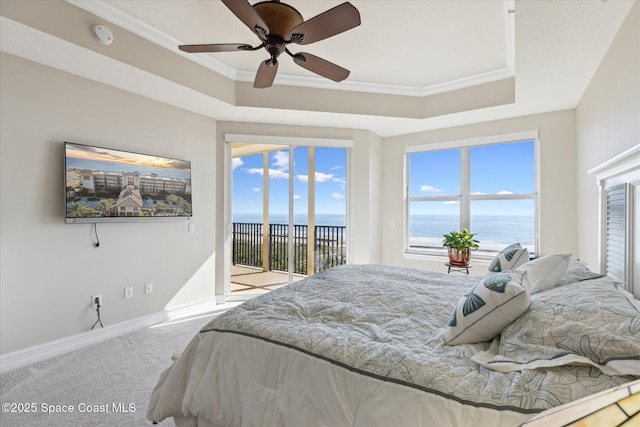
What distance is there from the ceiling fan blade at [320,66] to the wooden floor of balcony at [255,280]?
3.00 m

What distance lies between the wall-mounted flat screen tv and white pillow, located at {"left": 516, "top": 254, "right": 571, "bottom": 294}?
343cm

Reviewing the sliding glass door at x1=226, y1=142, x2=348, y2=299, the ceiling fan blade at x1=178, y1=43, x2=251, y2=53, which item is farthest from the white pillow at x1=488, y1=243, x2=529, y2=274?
the sliding glass door at x1=226, y1=142, x2=348, y2=299

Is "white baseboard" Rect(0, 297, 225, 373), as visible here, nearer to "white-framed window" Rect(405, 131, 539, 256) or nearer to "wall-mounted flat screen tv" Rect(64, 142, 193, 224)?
"wall-mounted flat screen tv" Rect(64, 142, 193, 224)

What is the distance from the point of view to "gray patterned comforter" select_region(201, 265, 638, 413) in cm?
93

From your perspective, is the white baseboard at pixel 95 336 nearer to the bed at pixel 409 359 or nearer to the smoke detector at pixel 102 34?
the bed at pixel 409 359

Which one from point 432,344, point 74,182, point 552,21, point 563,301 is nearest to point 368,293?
point 432,344

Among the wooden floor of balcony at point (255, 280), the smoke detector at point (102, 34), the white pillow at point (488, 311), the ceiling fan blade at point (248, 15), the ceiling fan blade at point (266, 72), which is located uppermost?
the smoke detector at point (102, 34)

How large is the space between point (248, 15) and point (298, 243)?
3.23 m

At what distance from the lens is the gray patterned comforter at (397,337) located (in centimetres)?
93

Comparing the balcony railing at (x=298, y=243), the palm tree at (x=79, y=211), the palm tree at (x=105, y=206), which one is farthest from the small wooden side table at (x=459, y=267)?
the palm tree at (x=79, y=211)

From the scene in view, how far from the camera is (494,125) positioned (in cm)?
420

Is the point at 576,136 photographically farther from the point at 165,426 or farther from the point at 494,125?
the point at 165,426

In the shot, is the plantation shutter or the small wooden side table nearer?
the plantation shutter

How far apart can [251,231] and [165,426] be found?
321 centimetres
